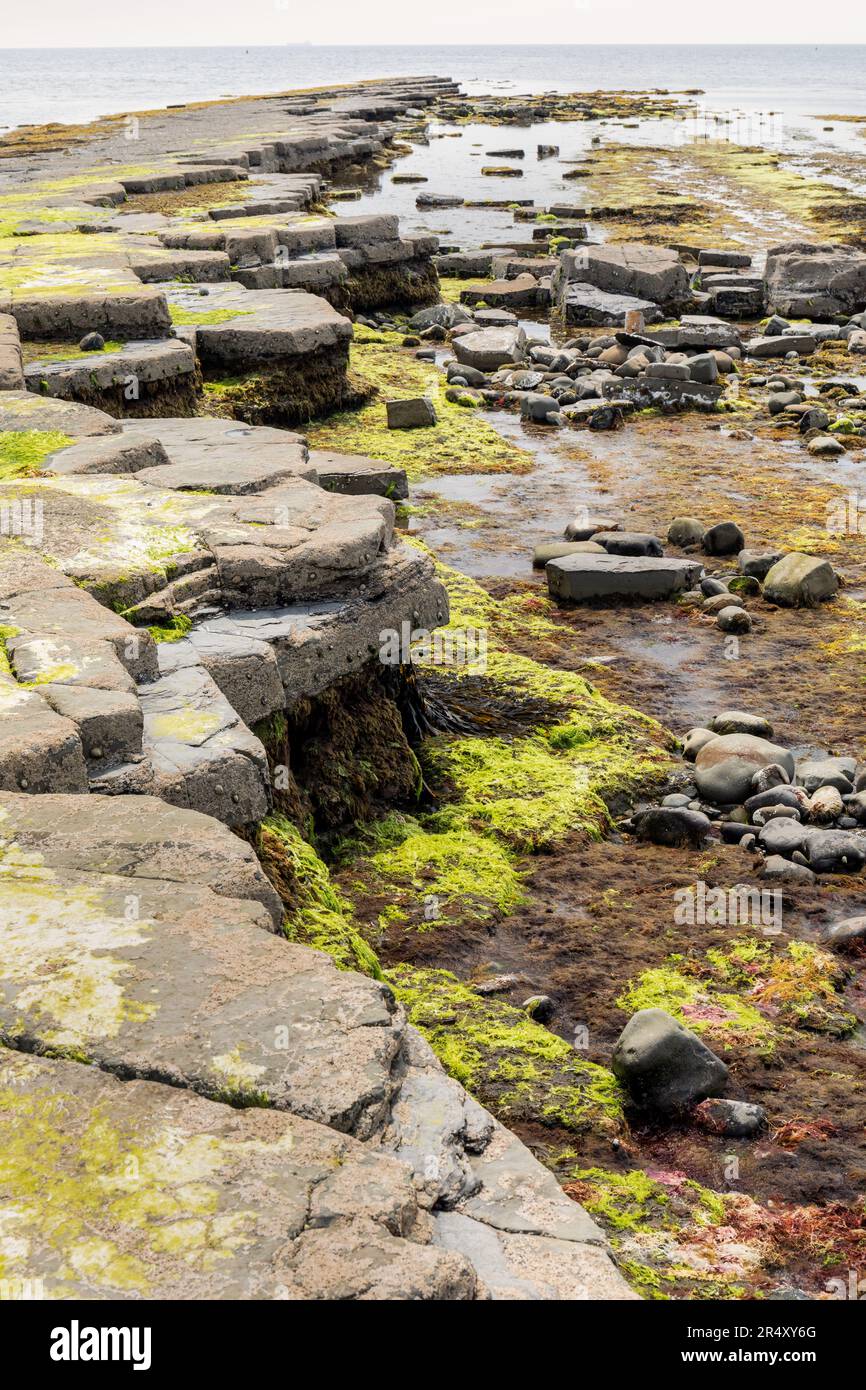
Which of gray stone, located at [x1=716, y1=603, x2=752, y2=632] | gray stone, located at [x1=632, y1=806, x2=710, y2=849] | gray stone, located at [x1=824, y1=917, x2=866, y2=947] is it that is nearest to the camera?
gray stone, located at [x1=824, y1=917, x2=866, y2=947]

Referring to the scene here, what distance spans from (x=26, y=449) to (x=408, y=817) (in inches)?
104

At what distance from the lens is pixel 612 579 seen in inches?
303

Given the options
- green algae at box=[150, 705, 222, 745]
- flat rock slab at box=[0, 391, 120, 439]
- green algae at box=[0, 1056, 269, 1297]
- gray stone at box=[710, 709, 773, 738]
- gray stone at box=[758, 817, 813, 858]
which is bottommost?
gray stone at box=[758, 817, 813, 858]

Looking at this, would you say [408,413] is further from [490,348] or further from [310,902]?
[310,902]

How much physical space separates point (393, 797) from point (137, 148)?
21877mm

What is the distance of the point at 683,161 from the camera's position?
36.2 m

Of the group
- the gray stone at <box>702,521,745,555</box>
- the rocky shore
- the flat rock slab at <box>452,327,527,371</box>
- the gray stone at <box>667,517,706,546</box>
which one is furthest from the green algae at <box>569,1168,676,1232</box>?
→ the flat rock slab at <box>452,327,527,371</box>

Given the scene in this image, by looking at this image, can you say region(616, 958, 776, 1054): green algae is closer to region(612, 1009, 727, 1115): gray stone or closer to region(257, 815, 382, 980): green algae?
region(612, 1009, 727, 1115): gray stone

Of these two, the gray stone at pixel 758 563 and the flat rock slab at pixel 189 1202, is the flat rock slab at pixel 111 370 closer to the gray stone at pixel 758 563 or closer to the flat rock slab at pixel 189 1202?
the gray stone at pixel 758 563

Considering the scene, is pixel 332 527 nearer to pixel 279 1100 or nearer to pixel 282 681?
pixel 282 681

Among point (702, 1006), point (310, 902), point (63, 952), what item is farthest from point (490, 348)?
point (63, 952)

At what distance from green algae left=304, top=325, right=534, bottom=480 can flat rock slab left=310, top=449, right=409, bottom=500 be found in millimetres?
788

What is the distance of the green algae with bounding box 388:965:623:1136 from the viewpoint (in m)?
3.71

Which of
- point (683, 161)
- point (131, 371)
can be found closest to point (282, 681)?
point (131, 371)
